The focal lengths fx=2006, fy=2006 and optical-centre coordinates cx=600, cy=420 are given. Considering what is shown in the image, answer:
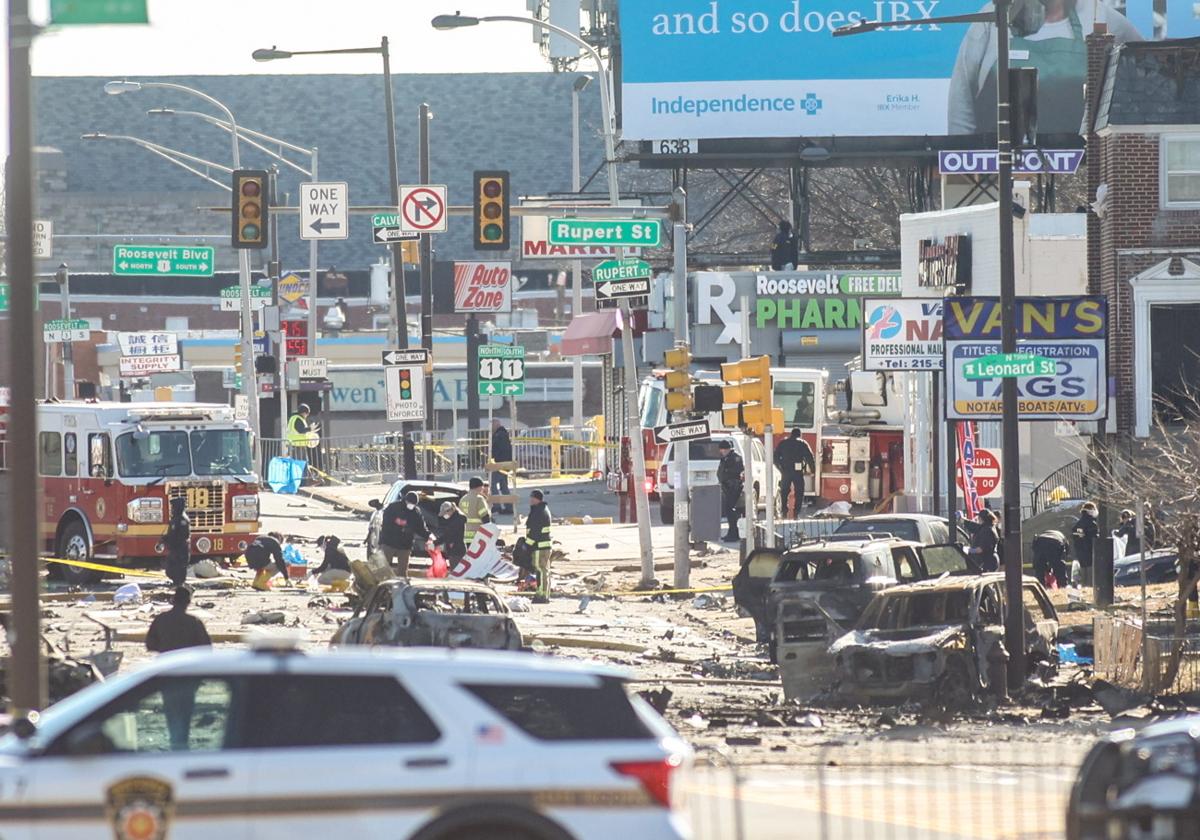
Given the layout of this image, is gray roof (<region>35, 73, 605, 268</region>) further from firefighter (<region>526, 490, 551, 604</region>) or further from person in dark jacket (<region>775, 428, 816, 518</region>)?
firefighter (<region>526, 490, 551, 604</region>)

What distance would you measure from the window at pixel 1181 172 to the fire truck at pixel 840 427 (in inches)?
343

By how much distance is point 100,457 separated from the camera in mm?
31109

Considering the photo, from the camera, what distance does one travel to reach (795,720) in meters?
18.4

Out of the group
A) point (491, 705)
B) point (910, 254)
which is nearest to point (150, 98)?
point (910, 254)

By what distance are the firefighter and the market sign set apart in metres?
5.39

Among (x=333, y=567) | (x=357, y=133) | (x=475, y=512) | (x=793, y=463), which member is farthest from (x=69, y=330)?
(x=333, y=567)

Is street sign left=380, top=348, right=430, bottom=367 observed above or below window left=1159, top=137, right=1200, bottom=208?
below

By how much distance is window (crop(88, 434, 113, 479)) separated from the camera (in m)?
31.0

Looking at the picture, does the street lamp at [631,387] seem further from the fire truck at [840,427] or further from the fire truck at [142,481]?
the fire truck at [840,427]

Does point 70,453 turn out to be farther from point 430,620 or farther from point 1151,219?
point 1151,219

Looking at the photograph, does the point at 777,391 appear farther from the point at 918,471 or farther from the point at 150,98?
the point at 150,98

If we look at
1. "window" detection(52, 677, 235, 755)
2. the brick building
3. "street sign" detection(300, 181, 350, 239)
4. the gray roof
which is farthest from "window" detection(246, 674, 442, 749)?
the gray roof

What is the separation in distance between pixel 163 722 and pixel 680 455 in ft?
68.4

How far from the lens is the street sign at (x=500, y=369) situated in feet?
137
